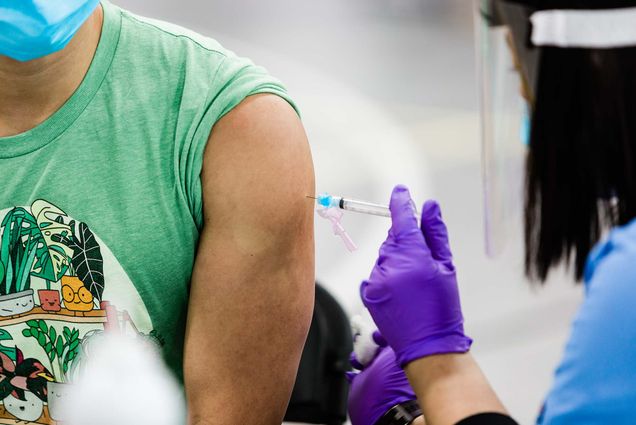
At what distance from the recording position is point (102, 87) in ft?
4.48

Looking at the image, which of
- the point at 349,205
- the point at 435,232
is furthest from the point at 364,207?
the point at 435,232

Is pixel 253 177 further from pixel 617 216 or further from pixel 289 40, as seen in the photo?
pixel 289 40

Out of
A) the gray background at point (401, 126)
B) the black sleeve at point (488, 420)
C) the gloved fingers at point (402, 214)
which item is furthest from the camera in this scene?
the gray background at point (401, 126)

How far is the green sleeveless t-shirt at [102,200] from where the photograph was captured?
1.34m

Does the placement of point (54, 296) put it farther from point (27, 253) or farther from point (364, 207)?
point (364, 207)

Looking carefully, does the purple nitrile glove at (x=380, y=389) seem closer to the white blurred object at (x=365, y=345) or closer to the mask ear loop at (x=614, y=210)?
the white blurred object at (x=365, y=345)

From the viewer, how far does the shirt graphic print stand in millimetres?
1344

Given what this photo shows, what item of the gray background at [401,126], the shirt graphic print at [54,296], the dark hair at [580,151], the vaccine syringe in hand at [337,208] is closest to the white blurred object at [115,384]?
the shirt graphic print at [54,296]

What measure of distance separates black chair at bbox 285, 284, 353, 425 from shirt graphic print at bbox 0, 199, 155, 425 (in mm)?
518

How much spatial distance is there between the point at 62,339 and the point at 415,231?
1.62 ft

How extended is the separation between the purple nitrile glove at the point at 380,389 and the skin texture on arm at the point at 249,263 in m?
0.19

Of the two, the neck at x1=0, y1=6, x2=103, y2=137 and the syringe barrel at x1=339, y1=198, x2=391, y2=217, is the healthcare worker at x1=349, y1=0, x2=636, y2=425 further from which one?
the neck at x1=0, y1=6, x2=103, y2=137

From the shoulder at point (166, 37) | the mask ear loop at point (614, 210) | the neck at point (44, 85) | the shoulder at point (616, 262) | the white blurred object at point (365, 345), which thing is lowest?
the white blurred object at point (365, 345)

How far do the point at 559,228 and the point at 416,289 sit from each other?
221 millimetres
